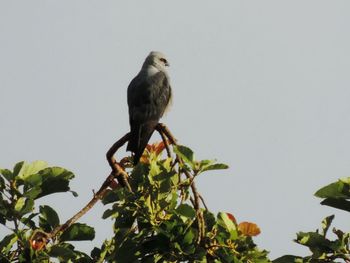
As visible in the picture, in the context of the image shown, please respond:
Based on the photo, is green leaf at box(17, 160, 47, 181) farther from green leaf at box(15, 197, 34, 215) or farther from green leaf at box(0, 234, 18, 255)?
green leaf at box(0, 234, 18, 255)

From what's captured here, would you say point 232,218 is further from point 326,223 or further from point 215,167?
point 326,223

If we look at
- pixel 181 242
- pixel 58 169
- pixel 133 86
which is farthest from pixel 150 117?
pixel 181 242

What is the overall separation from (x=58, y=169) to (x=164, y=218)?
2.79 ft

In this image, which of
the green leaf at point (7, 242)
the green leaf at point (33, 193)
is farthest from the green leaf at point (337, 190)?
the green leaf at point (7, 242)

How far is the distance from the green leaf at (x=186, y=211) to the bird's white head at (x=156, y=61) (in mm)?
6137

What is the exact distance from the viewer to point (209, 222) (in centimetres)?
456

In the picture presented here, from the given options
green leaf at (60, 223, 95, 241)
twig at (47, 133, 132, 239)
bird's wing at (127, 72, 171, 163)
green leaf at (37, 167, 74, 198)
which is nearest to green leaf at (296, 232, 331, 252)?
twig at (47, 133, 132, 239)

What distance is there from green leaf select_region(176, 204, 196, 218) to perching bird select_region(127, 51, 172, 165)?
127 inches

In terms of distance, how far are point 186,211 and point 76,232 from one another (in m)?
0.79

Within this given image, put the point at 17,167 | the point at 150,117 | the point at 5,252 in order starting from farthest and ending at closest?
1. the point at 150,117
2. the point at 17,167
3. the point at 5,252

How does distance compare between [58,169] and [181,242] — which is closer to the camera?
[181,242]

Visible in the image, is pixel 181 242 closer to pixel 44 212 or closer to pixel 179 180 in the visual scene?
pixel 179 180

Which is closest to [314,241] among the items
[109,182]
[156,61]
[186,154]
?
[186,154]

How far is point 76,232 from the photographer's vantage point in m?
4.73
